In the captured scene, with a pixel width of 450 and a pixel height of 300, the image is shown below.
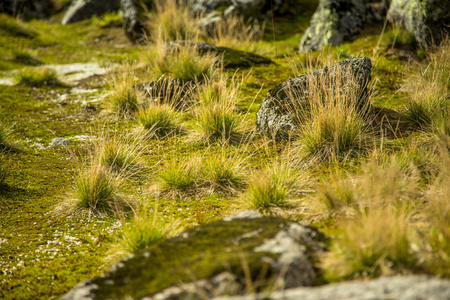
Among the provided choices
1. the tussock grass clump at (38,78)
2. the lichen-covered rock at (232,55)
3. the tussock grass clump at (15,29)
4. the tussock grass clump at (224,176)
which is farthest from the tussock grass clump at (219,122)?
the tussock grass clump at (15,29)

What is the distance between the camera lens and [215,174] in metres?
3.93

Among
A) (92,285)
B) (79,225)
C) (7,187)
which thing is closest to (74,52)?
(7,187)

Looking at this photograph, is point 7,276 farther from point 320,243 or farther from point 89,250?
point 320,243

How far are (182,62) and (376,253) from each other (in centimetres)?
512

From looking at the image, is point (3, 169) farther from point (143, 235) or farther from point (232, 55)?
point (232, 55)

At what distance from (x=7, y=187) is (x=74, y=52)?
6690mm

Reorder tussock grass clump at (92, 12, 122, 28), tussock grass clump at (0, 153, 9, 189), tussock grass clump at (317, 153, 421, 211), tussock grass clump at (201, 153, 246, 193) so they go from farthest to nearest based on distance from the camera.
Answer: tussock grass clump at (92, 12, 122, 28) → tussock grass clump at (0, 153, 9, 189) → tussock grass clump at (201, 153, 246, 193) → tussock grass clump at (317, 153, 421, 211)

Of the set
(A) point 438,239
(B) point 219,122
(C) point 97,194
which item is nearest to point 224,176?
(B) point 219,122

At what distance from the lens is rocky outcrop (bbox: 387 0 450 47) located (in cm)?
653

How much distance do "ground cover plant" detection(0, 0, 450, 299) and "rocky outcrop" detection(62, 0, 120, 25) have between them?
22.7 feet

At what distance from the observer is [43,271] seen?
297 cm

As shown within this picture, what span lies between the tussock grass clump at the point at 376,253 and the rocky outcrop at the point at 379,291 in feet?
0.61

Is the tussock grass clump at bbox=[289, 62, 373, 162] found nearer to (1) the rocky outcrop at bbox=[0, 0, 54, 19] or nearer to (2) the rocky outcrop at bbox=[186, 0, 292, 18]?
(2) the rocky outcrop at bbox=[186, 0, 292, 18]

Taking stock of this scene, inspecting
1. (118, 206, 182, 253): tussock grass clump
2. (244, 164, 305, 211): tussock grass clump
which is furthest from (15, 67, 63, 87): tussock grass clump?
(244, 164, 305, 211): tussock grass clump
